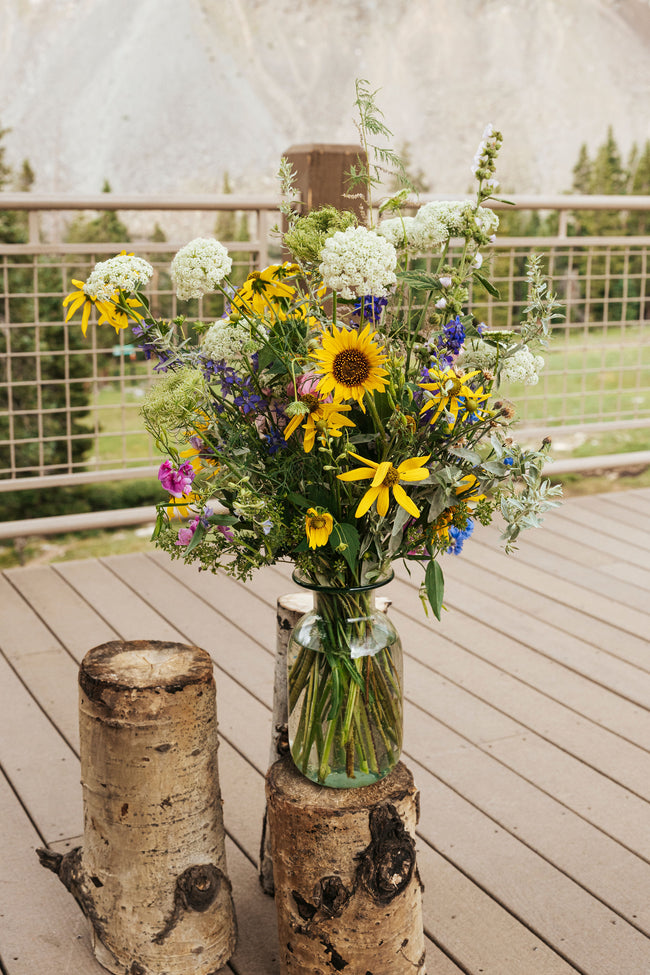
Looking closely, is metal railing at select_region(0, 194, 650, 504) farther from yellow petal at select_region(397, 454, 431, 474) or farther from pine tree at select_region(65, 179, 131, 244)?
pine tree at select_region(65, 179, 131, 244)

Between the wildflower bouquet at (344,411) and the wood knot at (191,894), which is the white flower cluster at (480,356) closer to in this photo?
the wildflower bouquet at (344,411)

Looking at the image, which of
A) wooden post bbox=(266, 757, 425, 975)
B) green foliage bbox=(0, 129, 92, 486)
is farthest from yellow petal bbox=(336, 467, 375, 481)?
green foliage bbox=(0, 129, 92, 486)

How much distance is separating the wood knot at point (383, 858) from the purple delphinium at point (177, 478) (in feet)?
1.48

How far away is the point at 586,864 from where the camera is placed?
1.58 metres

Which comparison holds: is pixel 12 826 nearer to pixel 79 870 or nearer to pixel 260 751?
pixel 79 870

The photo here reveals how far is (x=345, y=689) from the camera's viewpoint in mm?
1181

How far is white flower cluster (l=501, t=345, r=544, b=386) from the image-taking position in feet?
3.56

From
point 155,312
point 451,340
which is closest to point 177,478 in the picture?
point 451,340

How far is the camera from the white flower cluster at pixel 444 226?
105 centimetres

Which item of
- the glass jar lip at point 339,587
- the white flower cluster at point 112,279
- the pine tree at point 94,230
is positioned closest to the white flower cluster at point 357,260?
the white flower cluster at point 112,279

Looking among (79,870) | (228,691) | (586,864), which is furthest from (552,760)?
(79,870)

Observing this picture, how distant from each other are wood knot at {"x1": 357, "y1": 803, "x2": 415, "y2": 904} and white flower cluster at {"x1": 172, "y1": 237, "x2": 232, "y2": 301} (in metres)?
0.64

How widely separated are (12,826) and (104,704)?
20.9 inches

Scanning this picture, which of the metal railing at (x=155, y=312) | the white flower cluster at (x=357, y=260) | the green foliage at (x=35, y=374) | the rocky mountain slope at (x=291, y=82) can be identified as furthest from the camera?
the rocky mountain slope at (x=291, y=82)
